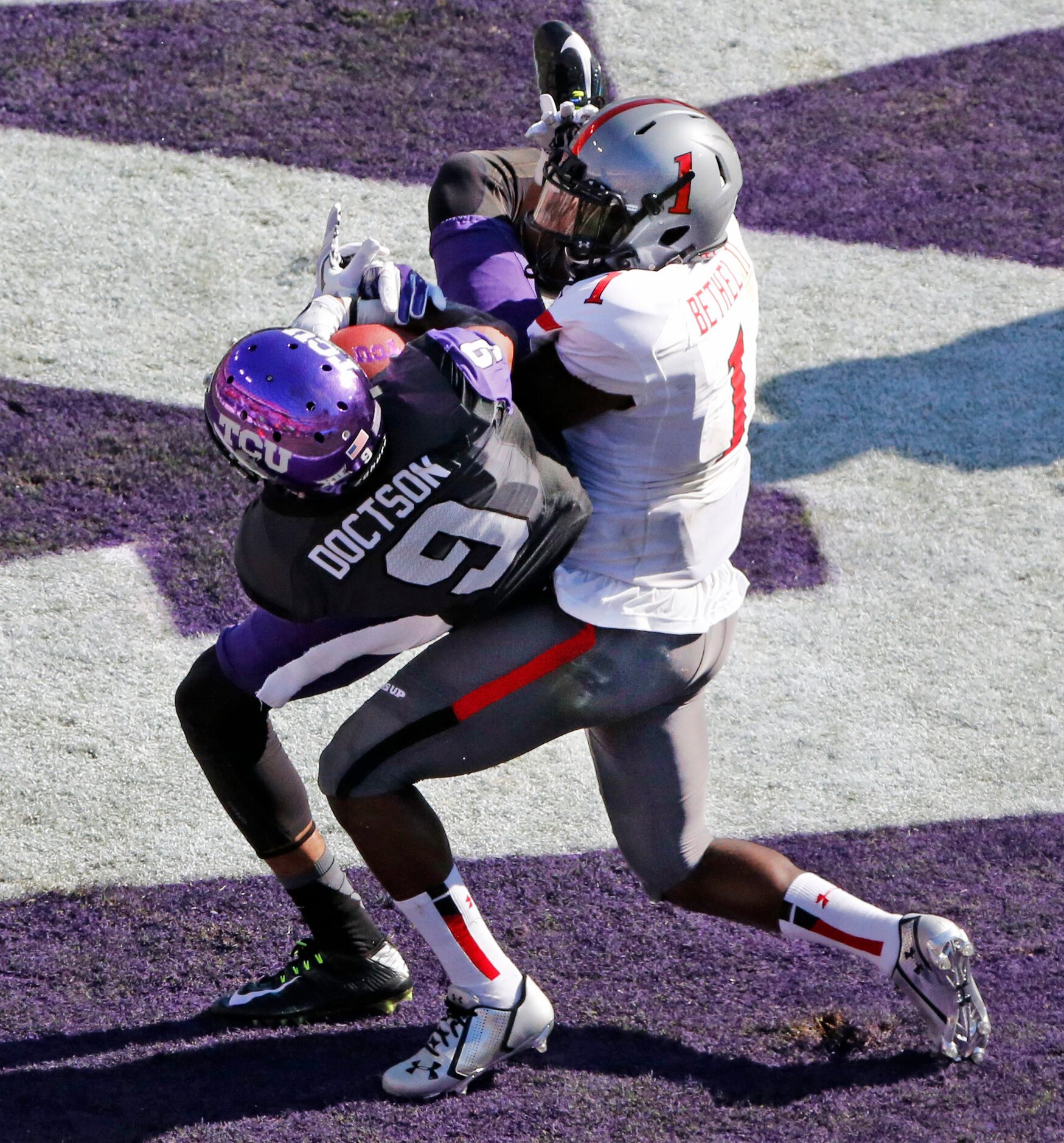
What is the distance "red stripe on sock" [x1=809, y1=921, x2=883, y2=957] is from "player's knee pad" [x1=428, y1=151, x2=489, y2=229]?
159 cm

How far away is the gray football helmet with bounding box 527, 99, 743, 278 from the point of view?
2.65 meters

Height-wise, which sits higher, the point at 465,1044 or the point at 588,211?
the point at 588,211

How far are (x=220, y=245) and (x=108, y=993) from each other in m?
3.10

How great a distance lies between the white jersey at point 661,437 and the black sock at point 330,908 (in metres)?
0.86

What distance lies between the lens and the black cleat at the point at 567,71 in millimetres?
3650

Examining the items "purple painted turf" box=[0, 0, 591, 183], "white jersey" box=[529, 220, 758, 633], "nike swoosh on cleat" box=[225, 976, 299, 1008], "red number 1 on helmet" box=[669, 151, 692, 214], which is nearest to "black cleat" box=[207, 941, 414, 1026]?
"nike swoosh on cleat" box=[225, 976, 299, 1008]

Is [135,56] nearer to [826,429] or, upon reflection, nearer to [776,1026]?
[826,429]

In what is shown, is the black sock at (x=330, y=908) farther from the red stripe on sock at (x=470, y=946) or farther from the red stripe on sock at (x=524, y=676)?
the red stripe on sock at (x=524, y=676)

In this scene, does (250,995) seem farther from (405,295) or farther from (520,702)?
(405,295)

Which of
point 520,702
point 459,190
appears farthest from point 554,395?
point 459,190

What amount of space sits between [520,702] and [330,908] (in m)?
0.74

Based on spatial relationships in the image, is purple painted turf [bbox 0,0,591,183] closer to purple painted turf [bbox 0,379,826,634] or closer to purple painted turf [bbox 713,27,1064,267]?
purple painted turf [bbox 713,27,1064,267]

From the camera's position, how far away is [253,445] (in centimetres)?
236

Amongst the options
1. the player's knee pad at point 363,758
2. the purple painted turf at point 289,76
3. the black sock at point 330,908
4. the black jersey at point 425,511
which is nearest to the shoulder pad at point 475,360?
the black jersey at point 425,511
